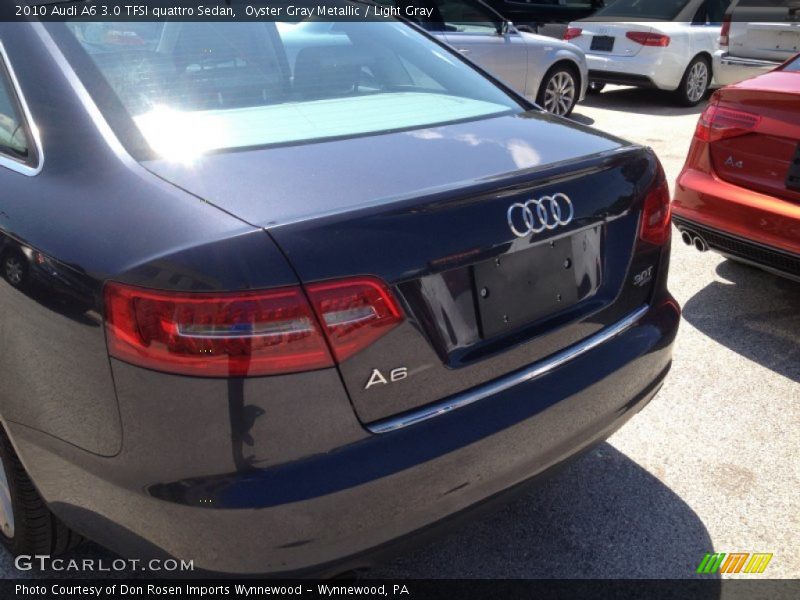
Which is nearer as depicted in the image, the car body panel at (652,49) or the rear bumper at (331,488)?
the rear bumper at (331,488)

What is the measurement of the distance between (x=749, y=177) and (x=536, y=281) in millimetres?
2154

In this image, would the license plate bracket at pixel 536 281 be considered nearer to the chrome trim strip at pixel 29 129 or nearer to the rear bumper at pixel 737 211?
the chrome trim strip at pixel 29 129

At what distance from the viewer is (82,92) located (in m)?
1.89

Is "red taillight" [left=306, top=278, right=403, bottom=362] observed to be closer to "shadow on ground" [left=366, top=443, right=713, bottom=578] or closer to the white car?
"shadow on ground" [left=366, top=443, right=713, bottom=578]

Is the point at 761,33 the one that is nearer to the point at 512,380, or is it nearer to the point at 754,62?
the point at 754,62

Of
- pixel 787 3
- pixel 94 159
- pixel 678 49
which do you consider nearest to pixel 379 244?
pixel 94 159

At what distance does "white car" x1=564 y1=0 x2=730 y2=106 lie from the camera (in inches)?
380

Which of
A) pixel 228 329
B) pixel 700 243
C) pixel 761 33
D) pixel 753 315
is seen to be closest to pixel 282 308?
pixel 228 329

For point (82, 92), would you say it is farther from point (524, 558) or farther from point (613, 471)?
point (613, 471)

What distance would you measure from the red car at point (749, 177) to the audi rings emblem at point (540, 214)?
1880 mm

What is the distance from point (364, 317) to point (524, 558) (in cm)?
118

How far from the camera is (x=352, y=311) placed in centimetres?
158

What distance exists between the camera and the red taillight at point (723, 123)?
3578 millimetres

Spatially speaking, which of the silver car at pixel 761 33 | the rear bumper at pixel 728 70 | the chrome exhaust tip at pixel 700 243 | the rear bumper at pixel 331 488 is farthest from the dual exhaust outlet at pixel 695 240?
the rear bumper at pixel 728 70
